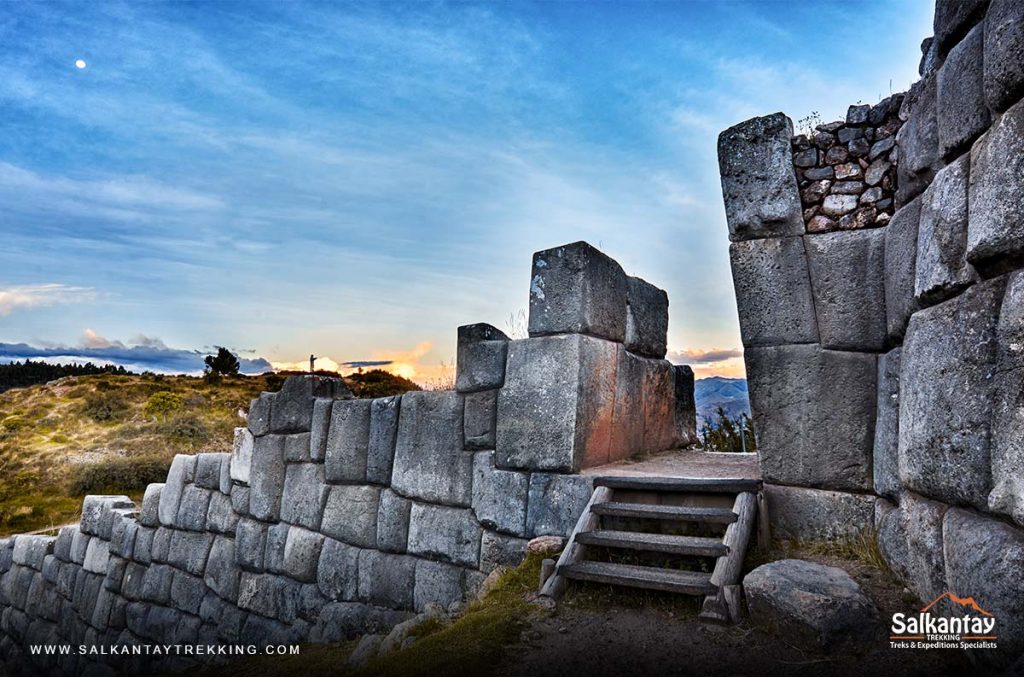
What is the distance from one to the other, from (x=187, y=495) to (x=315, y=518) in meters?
2.76

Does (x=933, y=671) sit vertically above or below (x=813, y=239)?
below

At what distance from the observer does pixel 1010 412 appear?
8.46 feet

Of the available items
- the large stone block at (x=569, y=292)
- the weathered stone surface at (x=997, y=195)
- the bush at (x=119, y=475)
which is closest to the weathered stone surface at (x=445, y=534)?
the large stone block at (x=569, y=292)

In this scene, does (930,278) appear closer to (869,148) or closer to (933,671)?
(869,148)

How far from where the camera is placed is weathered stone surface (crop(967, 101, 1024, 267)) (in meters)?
2.61

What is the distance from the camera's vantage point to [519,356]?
559 centimetres

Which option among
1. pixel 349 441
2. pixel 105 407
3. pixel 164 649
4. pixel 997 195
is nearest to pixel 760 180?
pixel 997 195

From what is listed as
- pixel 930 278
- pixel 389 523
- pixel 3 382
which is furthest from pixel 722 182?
pixel 3 382

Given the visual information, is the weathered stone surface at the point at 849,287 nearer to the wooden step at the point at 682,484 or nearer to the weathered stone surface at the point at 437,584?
the wooden step at the point at 682,484

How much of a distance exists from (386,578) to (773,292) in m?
4.11

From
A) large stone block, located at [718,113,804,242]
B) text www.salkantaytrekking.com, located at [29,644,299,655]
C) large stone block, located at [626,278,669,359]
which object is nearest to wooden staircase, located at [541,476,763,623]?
large stone block, located at [718,113,804,242]

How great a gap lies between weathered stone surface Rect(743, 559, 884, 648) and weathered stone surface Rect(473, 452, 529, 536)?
203 cm

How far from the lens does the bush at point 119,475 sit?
51.2ft

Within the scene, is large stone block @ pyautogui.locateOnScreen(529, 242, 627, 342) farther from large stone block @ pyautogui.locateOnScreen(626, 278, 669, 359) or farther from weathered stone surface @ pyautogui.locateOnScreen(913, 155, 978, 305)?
weathered stone surface @ pyautogui.locateOnScreen(913, 155, 978, 305)
